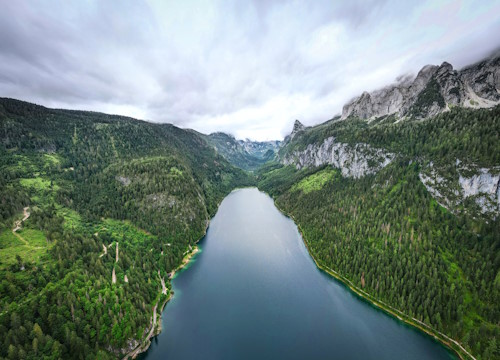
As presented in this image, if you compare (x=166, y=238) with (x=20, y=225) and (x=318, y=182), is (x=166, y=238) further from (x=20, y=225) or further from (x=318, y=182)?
(x=318, y=182)

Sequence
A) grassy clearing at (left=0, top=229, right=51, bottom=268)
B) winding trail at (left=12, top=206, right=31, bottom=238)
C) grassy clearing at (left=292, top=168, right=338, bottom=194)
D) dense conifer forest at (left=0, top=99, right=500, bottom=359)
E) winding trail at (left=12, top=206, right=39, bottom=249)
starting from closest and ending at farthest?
dense conifer forest at (left=0, top=99, right=500, bottom=359)
grassy clearing at (left=0, top=229, right=51, bottom=268)
winding trail at (left=12, top=206, right=39, bottom=249)
winding trail at (left=12, top=206, right=31, bottom=238)
grassy clearing at (left=292, top=168, right=338, bottom=194)

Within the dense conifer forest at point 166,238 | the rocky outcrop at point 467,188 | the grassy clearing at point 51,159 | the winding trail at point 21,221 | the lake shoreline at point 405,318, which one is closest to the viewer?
the dense conifer forest at point 166,238

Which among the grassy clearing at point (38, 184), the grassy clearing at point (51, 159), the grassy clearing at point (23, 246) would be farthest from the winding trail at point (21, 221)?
the grassy clearing at point (51, 159)

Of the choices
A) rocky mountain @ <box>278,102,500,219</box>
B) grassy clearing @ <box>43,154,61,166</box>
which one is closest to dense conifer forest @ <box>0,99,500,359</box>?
rocky mountain @ <box>278,102,500,219</box>

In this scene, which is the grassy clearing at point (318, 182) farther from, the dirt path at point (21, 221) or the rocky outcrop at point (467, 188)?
the dirt path at point (21, 221)

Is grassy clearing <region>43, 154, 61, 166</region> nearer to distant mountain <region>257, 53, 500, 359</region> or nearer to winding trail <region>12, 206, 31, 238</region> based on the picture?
winding trail <region>12, 206, 31, 238</region>

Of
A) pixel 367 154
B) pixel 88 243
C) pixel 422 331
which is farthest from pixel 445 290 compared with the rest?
pixel 88 243
